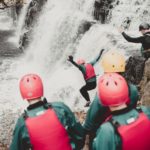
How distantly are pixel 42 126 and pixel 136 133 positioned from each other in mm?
1020

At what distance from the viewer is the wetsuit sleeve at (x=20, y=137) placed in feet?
13.5

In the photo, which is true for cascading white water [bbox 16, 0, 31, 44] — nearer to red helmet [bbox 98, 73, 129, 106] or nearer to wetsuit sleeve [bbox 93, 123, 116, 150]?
red helmet [bbox 98, 73, 129, 106]

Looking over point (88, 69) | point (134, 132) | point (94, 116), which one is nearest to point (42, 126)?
point (94, 116)

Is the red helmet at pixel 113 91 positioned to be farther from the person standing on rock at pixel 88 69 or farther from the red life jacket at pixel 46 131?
the person standing on rock at pixel 88 69

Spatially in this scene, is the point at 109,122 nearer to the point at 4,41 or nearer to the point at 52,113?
the point at 52,113

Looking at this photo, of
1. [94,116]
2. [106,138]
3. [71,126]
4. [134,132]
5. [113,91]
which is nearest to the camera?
[106,138]

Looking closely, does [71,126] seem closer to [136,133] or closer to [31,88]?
[31,88]

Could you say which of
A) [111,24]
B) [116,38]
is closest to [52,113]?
[116,38]

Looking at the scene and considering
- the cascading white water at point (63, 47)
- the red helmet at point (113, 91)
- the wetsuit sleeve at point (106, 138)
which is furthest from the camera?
the cascading white water at point (63, 47)

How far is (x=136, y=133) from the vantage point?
356 cm

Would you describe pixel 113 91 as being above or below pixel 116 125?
above

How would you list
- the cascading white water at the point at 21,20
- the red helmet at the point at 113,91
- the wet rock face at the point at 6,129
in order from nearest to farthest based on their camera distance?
1. the red helmet at the point at 113,91
2. the wet rock face at the point at 6,129
3. the cascading white water at the point at 21,20

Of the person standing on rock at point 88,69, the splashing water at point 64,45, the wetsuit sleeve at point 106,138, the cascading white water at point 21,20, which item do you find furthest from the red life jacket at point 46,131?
the cascading white water at point 21,20

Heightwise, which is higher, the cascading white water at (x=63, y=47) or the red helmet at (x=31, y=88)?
the red helmet at (x=31, y=88)
